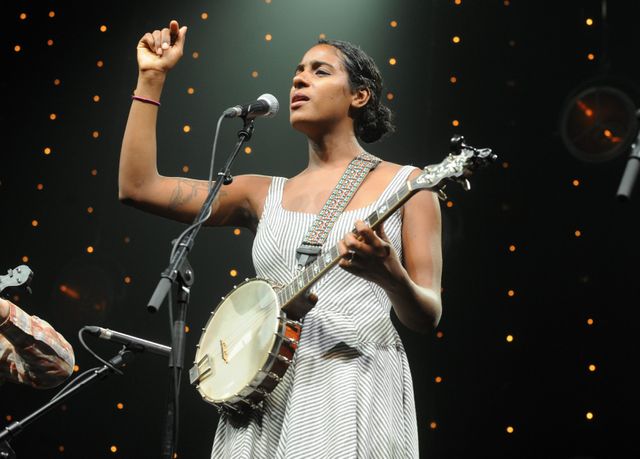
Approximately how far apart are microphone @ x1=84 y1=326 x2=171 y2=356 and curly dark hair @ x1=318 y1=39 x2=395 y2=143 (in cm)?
100

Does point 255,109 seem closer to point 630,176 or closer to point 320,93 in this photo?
point 320,93

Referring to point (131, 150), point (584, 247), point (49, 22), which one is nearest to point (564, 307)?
point (584, 247)

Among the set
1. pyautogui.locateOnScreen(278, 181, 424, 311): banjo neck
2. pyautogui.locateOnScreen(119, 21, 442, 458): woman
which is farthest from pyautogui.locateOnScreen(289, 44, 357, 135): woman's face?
pyautogui.locateOnScreen(278, 181, 424, 311): banjo neck

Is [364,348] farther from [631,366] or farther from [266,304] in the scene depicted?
[631,366]

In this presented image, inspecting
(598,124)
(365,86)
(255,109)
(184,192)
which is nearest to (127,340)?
(184,192)

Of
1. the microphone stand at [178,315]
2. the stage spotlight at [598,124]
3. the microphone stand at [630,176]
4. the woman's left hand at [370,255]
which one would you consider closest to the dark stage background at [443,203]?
the stage spotlight at [598,124]

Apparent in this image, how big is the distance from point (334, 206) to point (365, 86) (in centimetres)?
55

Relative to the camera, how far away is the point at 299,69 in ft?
9.05

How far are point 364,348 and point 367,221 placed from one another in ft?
1.10

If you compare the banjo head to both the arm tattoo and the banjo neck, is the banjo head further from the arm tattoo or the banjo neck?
the arm tattoo

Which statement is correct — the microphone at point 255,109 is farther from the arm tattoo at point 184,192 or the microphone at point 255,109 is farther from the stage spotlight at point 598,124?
the stage spotlight at point 598,124

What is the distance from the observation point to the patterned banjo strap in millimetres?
2279

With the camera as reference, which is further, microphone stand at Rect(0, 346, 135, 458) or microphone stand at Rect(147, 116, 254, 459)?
microphone stand at Rect(0, 346, 135, 458)

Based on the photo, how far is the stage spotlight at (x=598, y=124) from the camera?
→ 3320 mm
